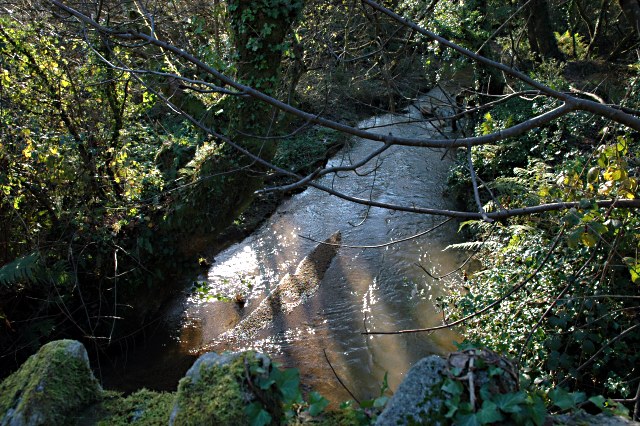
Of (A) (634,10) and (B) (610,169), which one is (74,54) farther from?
(A) (634,10)

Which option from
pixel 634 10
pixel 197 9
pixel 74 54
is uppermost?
pixel 197 9

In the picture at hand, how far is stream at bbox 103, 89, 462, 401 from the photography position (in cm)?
610

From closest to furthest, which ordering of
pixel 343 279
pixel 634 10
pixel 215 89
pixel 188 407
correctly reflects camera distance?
pixel 188 407 < pixel 215 89 < pixel 634 10 < pixel 343 279

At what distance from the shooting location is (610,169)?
370 centimetres

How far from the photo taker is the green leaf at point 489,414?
1.70 m

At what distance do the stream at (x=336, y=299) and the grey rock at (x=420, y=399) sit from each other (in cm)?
288

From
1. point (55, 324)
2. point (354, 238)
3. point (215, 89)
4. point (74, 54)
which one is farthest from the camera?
point (354, 238)

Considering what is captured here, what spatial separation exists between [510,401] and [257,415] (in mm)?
910

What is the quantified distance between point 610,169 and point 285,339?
171 inches

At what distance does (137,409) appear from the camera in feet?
7.95

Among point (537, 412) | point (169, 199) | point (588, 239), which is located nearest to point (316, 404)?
point (537, 412)

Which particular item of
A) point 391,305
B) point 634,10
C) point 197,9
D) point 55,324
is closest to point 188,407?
point 55,324

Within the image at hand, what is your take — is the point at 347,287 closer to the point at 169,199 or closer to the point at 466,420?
the point at 169,199

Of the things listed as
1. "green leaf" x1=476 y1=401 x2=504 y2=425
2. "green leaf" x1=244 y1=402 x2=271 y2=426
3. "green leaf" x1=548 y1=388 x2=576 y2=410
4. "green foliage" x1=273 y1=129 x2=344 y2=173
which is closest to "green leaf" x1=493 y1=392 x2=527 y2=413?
"green leaf" x1=476 y1=401 x2=504 y2=425
